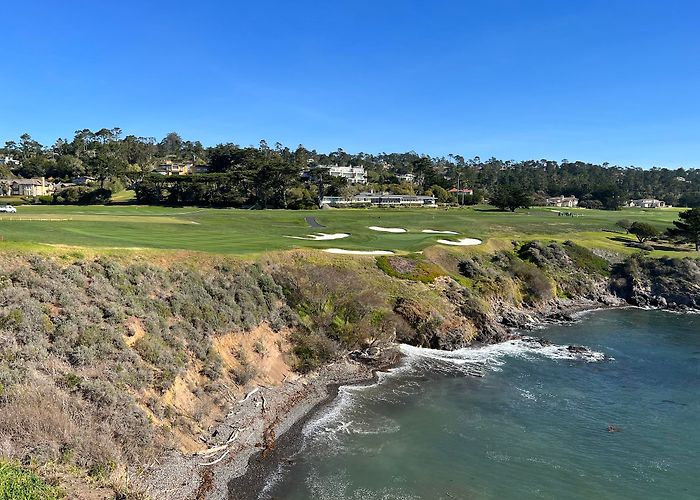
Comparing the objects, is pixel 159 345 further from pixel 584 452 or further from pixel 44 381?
pixel 584 452

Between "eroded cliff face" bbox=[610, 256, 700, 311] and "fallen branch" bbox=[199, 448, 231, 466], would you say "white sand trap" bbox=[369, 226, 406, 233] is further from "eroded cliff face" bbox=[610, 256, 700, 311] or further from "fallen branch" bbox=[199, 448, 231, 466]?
"fallen branch" bbox=[199, 448, 231, 466]

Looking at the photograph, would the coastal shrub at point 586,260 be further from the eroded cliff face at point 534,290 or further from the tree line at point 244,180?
the tree line at point 244,180

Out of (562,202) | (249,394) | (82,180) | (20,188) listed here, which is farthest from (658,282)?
(82,180)

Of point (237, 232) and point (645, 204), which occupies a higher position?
point (645, 204)

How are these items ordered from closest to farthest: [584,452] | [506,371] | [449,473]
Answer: [449,473] < [584,452] < [506,371]

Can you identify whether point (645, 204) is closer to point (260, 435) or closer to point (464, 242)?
point (464, 242)

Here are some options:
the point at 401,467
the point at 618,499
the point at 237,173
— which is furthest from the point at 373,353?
the point at 237,173
